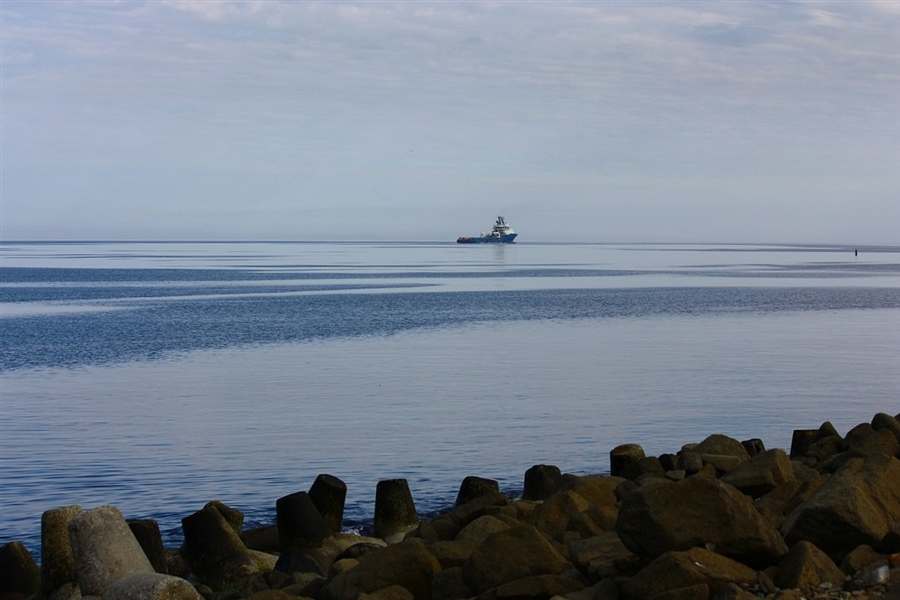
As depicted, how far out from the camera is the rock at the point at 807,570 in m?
6.29

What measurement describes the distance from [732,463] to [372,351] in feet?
68.6

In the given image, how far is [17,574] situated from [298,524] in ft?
8.17

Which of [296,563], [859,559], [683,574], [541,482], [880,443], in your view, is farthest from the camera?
[541,482]

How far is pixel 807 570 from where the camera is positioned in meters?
6.31

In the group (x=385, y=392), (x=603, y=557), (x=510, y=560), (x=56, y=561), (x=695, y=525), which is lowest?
(x=385, y=392)

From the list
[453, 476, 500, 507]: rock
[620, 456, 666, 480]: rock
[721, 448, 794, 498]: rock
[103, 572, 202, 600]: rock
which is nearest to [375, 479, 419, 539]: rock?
[453, 476, 500, 507]: rock

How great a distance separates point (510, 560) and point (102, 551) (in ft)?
8.93

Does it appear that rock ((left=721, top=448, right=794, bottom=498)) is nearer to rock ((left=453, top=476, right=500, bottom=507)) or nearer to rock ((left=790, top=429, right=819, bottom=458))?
rock ((left=453, top=476, right=500, bottom=507))

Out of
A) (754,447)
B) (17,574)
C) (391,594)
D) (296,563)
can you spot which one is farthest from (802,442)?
(17,574)

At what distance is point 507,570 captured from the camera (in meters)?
7.24

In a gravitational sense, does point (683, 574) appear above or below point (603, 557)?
above

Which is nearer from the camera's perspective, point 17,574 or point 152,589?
point 152,589

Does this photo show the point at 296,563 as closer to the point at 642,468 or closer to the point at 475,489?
the point at 475,489

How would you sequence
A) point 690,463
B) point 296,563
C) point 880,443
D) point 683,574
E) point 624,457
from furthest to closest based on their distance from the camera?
point 624,457 < point 690,463 < point 880,443 < point 296,563 < point 683,574
